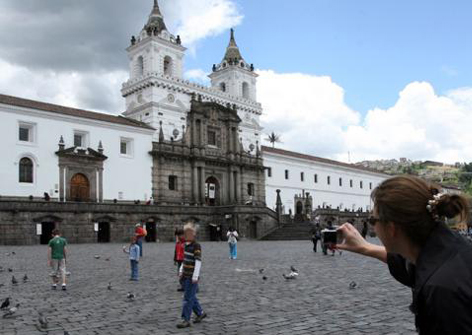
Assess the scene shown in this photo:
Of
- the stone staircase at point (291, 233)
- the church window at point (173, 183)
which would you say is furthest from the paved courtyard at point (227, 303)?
the church window at point (173, 183)

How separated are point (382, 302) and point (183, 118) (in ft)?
133

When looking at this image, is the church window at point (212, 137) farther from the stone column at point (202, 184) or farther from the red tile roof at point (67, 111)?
the red tile roof at point (67, 111)

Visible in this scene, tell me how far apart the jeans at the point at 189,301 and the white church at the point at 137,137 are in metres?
31.7

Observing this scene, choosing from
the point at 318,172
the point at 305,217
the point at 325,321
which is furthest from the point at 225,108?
the point at 325,321

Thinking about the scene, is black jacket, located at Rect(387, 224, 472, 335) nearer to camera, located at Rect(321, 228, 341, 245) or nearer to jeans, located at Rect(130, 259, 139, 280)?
camera, located at Rect(321, 228, 341, 245)

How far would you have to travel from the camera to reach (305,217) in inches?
2030

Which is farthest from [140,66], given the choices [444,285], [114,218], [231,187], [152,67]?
[444,285]

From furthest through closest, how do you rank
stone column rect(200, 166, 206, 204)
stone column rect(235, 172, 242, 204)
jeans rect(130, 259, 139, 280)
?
stone column rect(235, 172, 242, 204)
stone column rect(200, 166, 206, 204)
jeans rect(130, 259, 139, 280)

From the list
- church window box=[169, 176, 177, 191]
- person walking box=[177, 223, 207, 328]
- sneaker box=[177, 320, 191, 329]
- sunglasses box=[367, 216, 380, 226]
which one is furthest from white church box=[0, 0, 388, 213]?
sunglasses box=[367, 216, 380, 226]

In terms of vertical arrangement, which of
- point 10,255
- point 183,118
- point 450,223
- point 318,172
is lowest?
point 10,255

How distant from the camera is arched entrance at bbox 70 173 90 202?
130ft

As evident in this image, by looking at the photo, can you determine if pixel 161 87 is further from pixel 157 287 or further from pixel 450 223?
pixel 450 223

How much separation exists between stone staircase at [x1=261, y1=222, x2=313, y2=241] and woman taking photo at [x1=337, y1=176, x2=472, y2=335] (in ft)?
141

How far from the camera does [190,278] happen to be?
26.1ft
